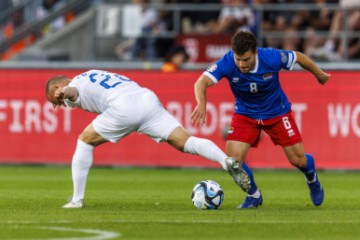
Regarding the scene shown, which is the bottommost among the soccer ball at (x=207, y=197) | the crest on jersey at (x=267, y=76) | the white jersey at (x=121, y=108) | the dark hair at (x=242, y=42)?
the soccer ball at (x=207, y=197)

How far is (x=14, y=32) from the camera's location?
95.5 feet

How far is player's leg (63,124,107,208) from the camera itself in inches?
483

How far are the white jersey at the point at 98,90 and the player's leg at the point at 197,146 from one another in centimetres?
73

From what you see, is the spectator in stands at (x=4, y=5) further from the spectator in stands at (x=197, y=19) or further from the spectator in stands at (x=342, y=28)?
the spectator in stands at (x=342, y=28)

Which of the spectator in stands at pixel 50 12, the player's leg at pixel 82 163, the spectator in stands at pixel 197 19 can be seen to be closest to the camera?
the player's leg at pixel 82 163

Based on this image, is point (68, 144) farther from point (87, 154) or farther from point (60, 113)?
point (87, 154)

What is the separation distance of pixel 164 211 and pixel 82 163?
1.05m

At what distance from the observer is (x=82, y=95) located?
40.4ft

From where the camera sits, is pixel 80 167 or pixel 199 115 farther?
pixel 80 167

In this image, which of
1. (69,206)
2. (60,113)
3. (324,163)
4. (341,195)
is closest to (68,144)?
(60,113)

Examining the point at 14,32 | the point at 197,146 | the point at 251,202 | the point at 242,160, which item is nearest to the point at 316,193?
the point at 251,202

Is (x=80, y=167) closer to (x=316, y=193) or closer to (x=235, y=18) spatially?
(x=316, y=193)

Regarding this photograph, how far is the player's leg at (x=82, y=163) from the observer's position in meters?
12.3

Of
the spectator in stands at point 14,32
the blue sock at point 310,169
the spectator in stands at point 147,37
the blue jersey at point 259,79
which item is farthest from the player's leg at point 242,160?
the spectator in stands at point 14,32
